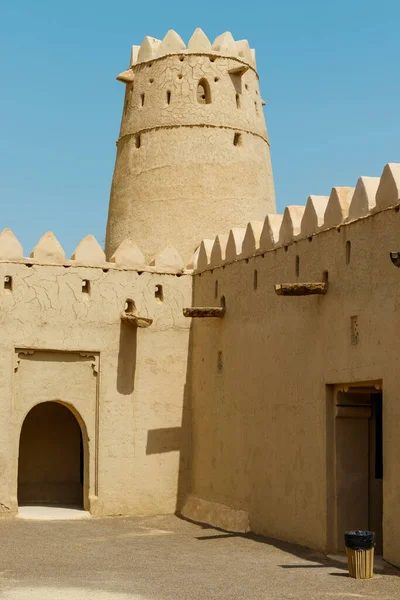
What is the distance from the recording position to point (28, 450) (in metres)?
17.2

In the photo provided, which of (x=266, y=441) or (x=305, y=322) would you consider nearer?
(x=305, y=322)

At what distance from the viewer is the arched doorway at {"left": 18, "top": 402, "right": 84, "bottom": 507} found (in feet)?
56.2

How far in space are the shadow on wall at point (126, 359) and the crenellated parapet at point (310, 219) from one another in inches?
60.5

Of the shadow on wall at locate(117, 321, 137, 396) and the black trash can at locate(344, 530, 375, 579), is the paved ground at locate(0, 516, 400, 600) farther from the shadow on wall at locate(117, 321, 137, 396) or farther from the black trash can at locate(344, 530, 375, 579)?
the shadow on wall at locate(117, 321, 137, 396)

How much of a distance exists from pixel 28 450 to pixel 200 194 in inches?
212

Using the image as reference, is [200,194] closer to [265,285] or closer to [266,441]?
[265,285]

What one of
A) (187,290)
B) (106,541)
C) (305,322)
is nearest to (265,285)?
(305,322)

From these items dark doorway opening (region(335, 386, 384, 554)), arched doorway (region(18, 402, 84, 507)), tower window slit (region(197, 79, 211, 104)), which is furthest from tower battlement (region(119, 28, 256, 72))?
dark doorway opening (region(335, 386, 384, 554))

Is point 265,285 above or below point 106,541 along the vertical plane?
above

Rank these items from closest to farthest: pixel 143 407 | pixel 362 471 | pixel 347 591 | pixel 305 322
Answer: pixel 347 591 → pixel 362 471 → pixel 305 322 → pixel 143 407

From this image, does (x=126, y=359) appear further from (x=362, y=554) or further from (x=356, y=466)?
(x=362, y=554)

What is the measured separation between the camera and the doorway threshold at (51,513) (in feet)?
48.8

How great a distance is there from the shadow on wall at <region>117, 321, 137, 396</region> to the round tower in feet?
6.85

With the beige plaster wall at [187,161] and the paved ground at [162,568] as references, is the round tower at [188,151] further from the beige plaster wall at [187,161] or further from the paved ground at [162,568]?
the paved ground at [162,568]
